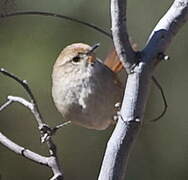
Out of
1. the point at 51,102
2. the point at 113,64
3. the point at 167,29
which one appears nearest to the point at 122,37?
the point at 167,29

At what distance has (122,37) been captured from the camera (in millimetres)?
1105

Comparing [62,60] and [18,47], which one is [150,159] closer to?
[18,47]

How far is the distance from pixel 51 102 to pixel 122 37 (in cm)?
146

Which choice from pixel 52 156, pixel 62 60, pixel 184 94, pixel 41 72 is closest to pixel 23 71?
pixel 41 72

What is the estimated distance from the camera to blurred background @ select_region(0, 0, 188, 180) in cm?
255

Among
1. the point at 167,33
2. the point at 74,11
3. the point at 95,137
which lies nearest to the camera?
the point at 167,33

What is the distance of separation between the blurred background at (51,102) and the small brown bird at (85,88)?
0.63 metres

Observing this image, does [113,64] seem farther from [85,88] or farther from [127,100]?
[127,100]

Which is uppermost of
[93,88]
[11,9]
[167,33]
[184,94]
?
[184,94]

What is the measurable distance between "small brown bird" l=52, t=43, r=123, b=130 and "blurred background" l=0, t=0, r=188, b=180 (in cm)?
63

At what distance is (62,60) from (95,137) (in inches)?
46.6

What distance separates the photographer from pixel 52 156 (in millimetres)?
1174

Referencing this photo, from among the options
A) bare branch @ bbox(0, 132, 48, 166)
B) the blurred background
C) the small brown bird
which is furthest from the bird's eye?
the blurred background

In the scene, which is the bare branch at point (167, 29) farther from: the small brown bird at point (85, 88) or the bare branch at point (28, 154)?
the small brown bird at point (85, 88)
